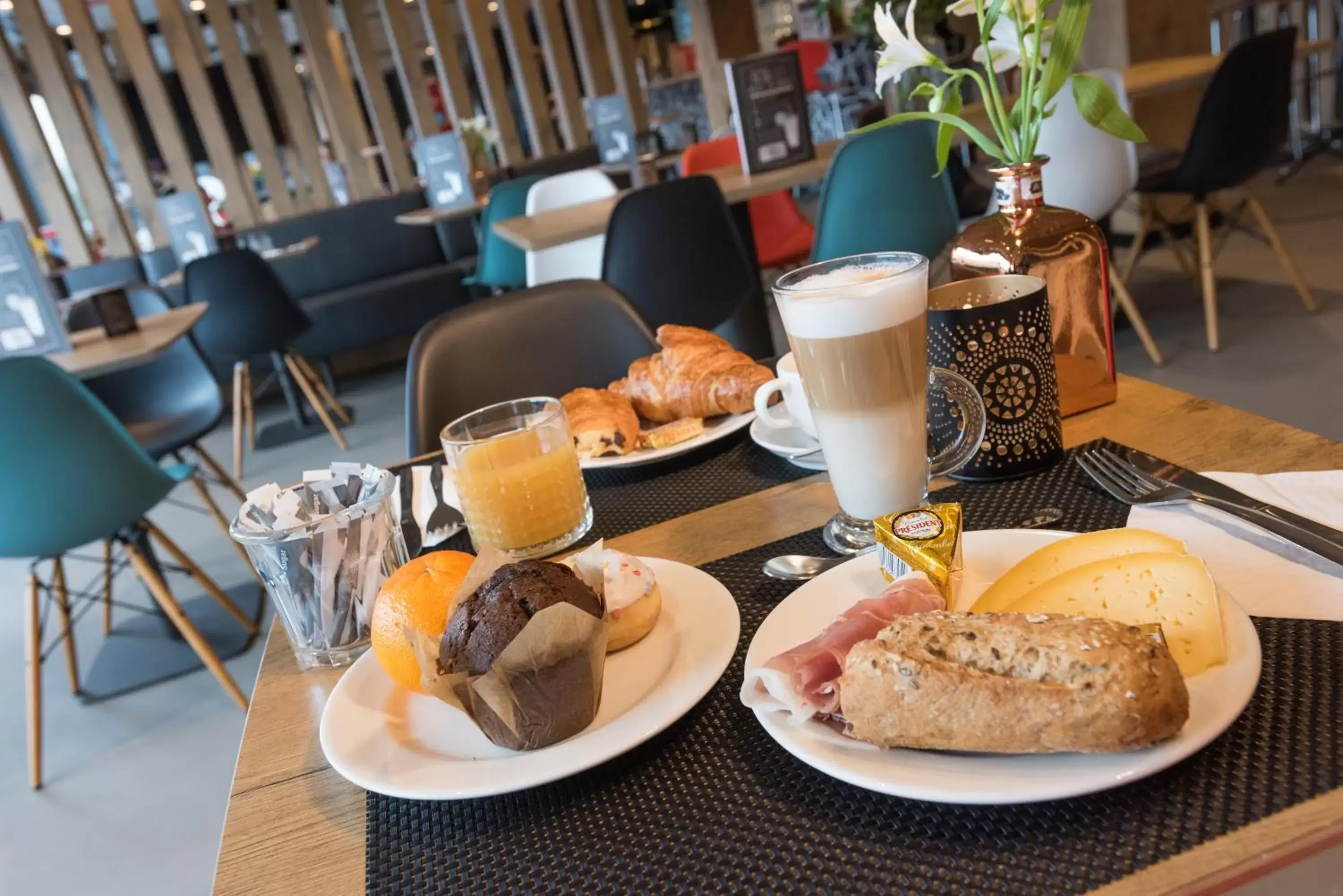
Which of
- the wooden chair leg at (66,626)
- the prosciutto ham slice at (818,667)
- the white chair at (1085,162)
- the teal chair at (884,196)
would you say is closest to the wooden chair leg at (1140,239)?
the white chair at (1085,162)

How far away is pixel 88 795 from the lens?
7.63 feet

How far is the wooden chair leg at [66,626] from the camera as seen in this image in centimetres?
266

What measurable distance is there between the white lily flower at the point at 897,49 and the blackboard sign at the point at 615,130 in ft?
14.1

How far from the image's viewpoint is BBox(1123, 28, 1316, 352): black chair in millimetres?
3178

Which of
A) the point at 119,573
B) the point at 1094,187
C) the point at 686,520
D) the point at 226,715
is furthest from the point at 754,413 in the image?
the point at 119,573

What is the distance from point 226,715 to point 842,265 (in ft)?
7.66

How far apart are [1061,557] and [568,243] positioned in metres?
2.69

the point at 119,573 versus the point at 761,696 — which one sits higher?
the point at 761,696

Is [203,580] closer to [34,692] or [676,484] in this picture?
[34,692]

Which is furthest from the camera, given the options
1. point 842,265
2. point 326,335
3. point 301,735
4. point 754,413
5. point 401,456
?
point 326,335

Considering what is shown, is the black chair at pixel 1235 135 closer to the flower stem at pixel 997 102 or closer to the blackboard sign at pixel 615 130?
the blackboard sign at pixel 615 130

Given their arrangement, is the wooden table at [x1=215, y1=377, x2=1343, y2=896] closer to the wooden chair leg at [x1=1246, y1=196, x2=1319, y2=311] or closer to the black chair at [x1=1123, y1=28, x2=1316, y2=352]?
the black chair at [x1=1123, y1=28, x2=1316, y2=352]

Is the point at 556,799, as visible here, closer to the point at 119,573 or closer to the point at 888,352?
the point at 888,352

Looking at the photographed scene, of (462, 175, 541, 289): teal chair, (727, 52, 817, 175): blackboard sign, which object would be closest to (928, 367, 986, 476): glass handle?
(727, 52, 817, 175): blackboard sign
